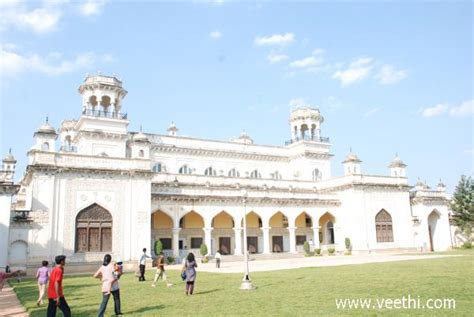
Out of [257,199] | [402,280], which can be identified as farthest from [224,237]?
[402,280]

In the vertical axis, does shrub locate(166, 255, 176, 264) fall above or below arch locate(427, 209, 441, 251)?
below

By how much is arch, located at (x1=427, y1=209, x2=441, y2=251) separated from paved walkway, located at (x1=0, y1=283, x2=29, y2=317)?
41460 millimetres

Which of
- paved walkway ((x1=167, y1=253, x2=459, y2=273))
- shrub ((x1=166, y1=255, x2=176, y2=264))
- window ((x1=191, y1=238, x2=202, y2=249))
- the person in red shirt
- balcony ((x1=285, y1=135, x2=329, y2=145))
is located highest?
balcony ((x1=285, y1=135, x2=329, y2=145))

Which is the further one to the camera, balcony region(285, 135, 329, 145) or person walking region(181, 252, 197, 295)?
balcony region(285, 135, 329, 145)

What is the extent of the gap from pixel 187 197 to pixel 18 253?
503 inches

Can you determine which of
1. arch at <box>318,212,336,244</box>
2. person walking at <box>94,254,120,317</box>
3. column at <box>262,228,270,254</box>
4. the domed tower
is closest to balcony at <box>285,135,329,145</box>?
the domed tower

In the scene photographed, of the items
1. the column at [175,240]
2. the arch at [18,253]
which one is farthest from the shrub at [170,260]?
the arch at [18,253]

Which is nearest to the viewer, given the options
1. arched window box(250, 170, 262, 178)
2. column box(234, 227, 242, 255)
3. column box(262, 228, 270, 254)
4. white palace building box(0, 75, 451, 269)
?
white palace building box(0, 75, 451, 269)

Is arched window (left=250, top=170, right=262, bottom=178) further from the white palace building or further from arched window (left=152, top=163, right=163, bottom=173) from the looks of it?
arched window (left=152, top=163, right=163, bottom=173)

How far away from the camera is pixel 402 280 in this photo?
1462cm

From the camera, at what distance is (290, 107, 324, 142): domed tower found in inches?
1917

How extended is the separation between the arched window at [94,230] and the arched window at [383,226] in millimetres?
25166

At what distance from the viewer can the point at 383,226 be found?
139 ft

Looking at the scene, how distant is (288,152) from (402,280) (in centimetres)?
3417
